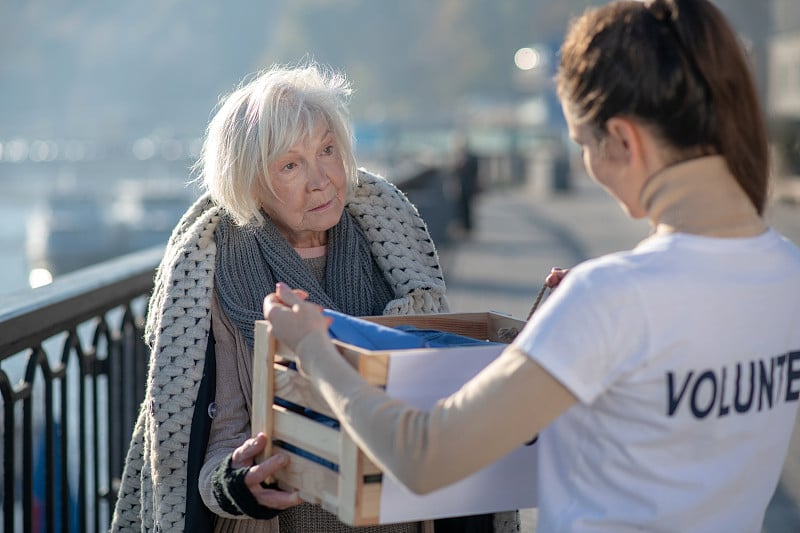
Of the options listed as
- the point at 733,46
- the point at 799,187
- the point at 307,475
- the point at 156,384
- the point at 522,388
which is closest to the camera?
the point at 522,388

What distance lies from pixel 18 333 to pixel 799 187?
2369cm

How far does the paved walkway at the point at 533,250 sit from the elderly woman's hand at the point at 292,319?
11.0 feet

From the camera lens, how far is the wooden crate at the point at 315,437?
189 cm

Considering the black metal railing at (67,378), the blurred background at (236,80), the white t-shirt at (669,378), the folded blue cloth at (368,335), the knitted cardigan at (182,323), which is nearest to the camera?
the white t-shirt at (669,378)

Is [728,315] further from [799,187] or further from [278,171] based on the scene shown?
[799,187]

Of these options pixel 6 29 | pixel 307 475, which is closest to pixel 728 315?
pixel 307 475

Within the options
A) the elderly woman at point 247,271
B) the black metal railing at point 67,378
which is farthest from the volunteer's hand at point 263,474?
the black metal railing at point 67,378

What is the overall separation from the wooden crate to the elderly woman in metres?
0.28

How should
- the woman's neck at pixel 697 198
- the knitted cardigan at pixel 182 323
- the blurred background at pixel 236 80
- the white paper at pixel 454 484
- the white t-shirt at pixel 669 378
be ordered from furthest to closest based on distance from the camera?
the blurred background at pixel 236 80 < the knitted cardigan at pixel 182 323 < the white paper at pixel 454 484 < the woman's neck at pixel 697 198 < the white t-shirt at pixel 669 378

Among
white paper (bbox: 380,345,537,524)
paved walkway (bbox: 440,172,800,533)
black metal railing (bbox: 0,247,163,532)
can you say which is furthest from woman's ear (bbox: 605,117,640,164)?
paved walkway (bbox: 440,172,800,533)

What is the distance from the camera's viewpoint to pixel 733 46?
Result: 1.73 metres

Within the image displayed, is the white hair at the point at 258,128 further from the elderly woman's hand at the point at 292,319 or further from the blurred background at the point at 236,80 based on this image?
the blurred background at the point at 236,80

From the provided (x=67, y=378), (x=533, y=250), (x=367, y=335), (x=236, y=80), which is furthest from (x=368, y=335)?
(x=236, y=80)

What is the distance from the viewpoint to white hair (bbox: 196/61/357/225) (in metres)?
Result: 2.81
